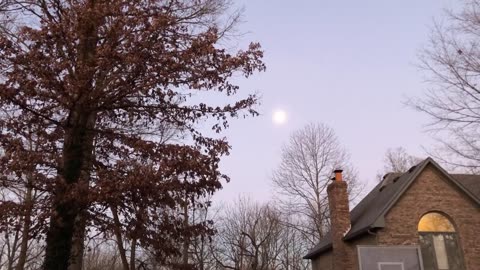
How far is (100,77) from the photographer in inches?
323

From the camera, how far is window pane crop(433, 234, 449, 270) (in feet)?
55.1

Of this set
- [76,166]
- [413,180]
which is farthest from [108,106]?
[413,180]

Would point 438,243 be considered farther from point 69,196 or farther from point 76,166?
point 69,196

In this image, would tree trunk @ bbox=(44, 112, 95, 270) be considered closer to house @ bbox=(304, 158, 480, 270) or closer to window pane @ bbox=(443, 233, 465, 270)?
house @ bbox=(304, 158, 480, 270)

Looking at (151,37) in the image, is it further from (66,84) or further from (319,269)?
(319,269)

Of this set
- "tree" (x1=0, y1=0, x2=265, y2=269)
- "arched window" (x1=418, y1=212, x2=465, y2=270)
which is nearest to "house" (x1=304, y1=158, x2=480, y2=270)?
"arched window" (x1=418, y1=212, x2=465, y2=270)

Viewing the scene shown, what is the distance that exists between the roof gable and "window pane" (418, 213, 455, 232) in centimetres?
122

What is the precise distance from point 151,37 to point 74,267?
690cm

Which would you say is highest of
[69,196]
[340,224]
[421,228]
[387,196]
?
[387,196]

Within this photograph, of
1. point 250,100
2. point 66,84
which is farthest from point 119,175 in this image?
point 250,100

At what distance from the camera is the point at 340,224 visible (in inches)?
755

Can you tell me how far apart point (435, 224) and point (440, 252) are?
97 cm

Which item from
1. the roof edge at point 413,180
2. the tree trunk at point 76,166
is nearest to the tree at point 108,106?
the tree trunk at point 76,166

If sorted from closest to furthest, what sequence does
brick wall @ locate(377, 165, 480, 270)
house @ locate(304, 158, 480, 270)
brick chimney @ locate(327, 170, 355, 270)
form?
house @ locate(304, 158, 480, 270) < brick wall @ locate(377, 165, 480, 270) < brick chimney @ locate(327, 170, 355, 270)
